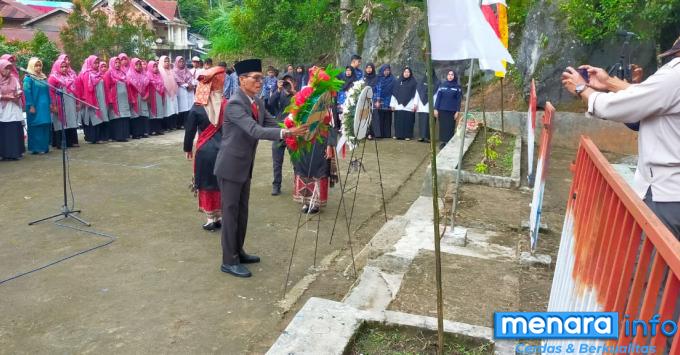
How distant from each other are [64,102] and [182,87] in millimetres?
3937

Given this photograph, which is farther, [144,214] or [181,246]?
[144,214]

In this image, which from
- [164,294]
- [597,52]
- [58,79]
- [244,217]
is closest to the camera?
[164,294]

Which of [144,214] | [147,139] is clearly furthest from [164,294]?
[147,139]

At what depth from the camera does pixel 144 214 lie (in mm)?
6750

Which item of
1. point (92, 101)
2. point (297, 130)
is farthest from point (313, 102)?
point (92, 101)

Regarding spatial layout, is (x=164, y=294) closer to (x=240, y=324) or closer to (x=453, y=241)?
(x=240, y=324)

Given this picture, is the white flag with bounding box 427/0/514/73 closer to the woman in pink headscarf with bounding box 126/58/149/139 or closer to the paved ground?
the paved ground

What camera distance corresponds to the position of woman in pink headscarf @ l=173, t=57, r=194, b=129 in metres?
14.2

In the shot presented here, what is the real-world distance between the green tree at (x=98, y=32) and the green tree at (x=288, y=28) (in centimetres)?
459

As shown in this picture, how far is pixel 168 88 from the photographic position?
44.2ft

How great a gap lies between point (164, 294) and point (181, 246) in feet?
3.93

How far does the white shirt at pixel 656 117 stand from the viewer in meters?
2.69

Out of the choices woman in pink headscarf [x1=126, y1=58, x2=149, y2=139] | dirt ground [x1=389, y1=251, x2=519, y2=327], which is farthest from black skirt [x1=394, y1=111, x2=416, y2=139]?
dirt ground [x1=389, y1=251, x2=519, y2=327]

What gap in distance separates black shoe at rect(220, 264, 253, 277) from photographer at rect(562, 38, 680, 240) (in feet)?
10.5
